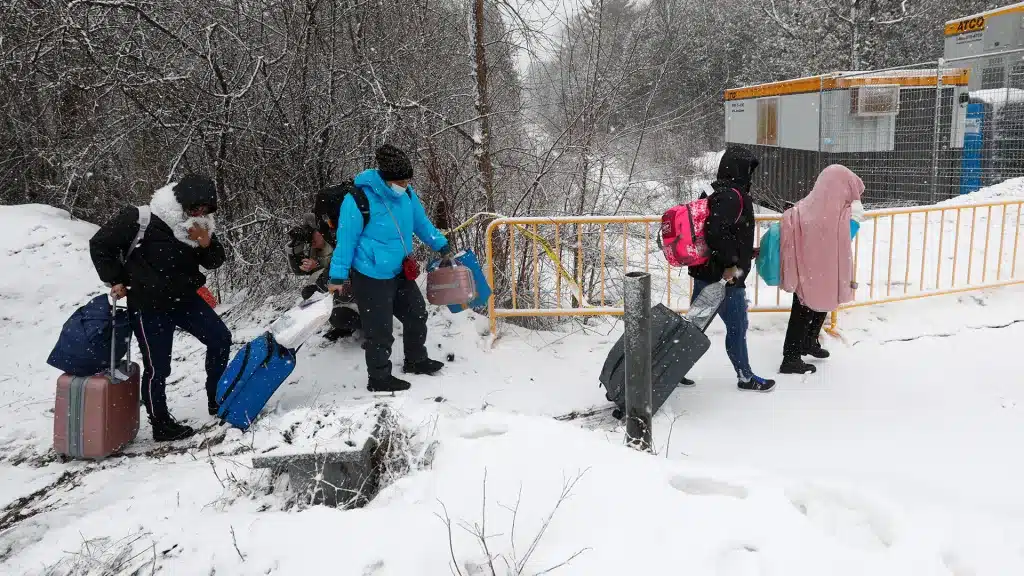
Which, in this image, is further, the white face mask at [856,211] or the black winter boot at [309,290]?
the black winter boot at [309,290]

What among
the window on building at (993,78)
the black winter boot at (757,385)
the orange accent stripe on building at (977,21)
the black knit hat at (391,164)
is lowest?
the black winter boot at (757,385)

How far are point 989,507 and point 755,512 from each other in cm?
128

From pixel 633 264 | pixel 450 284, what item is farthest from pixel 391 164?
pixel 633 264

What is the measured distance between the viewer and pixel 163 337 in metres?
4.28

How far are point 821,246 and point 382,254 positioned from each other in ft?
9.93

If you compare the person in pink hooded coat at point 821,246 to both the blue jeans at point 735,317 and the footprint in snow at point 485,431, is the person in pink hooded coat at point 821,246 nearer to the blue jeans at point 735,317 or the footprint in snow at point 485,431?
the blue jeans at point 735,317

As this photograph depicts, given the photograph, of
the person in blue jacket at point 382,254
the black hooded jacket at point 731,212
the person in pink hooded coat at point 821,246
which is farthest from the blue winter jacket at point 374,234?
the person in pink hooded coat at point 821,246

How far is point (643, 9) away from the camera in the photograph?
27.1 feet

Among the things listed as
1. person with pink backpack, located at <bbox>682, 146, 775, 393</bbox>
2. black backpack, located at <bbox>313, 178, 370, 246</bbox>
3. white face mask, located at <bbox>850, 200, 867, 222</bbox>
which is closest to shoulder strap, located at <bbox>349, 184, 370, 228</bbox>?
black backpack, located at <bbox>313, 178, 370, 246</bbox>

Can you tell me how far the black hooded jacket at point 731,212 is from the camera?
432cm

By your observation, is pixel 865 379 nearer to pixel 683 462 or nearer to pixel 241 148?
pixel 683 462

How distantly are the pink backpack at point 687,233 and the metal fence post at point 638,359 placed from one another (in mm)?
1353

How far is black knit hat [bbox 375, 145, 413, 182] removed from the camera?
14.6 ft

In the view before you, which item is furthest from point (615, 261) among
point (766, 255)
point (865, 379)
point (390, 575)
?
point (390, 575)
